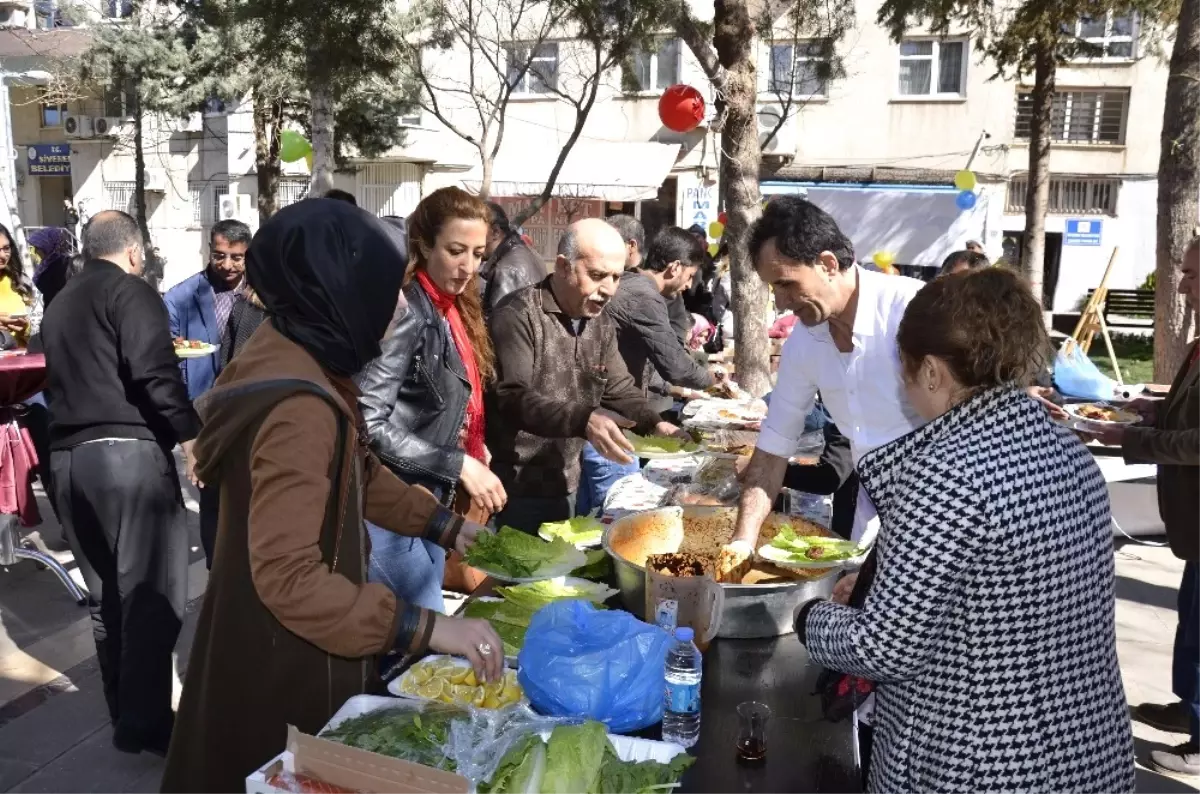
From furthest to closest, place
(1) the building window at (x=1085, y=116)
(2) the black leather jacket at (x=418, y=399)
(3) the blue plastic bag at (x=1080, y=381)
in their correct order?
(1) the building window at (x=1085, y=116) → (3) the blue plastic bag at (x=1080, y=381) → (2) the black leather jacket at (x=418, y=399)

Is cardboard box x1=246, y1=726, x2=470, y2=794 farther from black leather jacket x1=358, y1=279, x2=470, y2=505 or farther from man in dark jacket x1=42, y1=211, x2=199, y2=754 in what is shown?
man in dark jacket x1=42, y1=211, x2=199, y2=754

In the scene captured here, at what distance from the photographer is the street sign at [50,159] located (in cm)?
2623

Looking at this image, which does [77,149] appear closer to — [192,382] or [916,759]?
[192,382]

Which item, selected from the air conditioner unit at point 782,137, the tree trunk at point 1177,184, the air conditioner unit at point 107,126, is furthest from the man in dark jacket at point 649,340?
the air conditioner unit at point 107,126

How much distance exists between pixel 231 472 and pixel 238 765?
542 mm

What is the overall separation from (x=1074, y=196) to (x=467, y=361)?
74.6ft

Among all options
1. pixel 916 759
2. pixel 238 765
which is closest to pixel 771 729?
pixel 916 759

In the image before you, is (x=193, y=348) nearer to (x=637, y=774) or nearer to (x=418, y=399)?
(x=418, y=399)

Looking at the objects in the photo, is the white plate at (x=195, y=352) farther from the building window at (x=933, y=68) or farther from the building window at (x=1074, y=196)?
the building window at (x=1074, y=196)

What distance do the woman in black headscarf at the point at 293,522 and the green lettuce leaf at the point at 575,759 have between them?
20 cm

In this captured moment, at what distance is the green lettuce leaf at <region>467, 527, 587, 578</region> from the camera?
2387mm

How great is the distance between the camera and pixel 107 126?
24469 mm

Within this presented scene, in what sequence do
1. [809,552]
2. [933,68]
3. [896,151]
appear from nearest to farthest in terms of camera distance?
1. [809,552]
2. [933,68]
3. [896,151]

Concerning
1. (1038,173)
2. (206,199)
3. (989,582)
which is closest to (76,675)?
(989,582)
